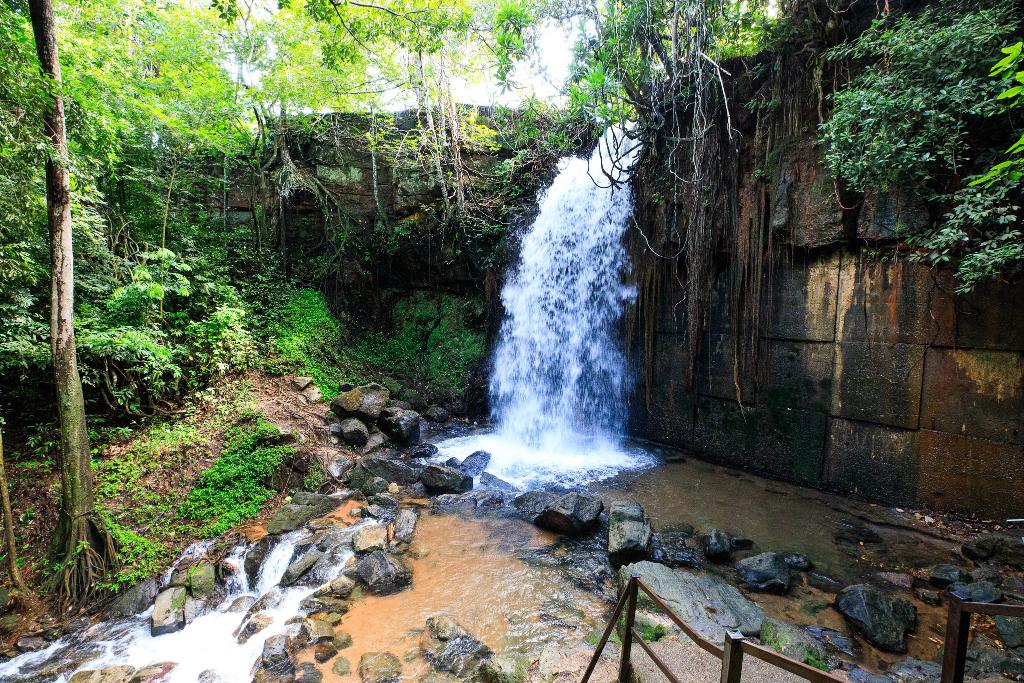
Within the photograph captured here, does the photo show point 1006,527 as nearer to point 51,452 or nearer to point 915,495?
point 915,495

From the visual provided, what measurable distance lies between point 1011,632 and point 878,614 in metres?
0.85

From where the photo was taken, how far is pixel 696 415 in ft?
27.0

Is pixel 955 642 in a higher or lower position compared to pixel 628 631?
higher

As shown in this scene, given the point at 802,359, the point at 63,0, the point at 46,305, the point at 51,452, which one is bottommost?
the point at 51,452

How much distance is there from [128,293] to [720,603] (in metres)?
8.14

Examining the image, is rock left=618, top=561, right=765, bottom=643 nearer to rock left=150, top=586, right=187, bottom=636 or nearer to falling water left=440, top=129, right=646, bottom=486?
falling water left=440, top=129, right=646, bottom=486

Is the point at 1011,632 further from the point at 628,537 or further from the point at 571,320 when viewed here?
the point at 571,320

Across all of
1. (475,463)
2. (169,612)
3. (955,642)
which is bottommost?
(169,612)

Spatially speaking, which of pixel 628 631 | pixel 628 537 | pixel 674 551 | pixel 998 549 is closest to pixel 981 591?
pixel 998 549

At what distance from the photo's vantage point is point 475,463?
7965 mm

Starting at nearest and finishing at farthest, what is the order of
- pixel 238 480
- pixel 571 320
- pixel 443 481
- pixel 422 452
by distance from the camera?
pixel 238 480, pixel 443 481, pixel 422 452, pixel 571 320

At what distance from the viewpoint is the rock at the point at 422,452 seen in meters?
8.23

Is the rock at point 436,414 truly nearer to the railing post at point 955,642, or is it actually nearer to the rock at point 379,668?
the rock at point 379,668

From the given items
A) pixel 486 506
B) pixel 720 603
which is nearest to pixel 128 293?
pixel 486 506
